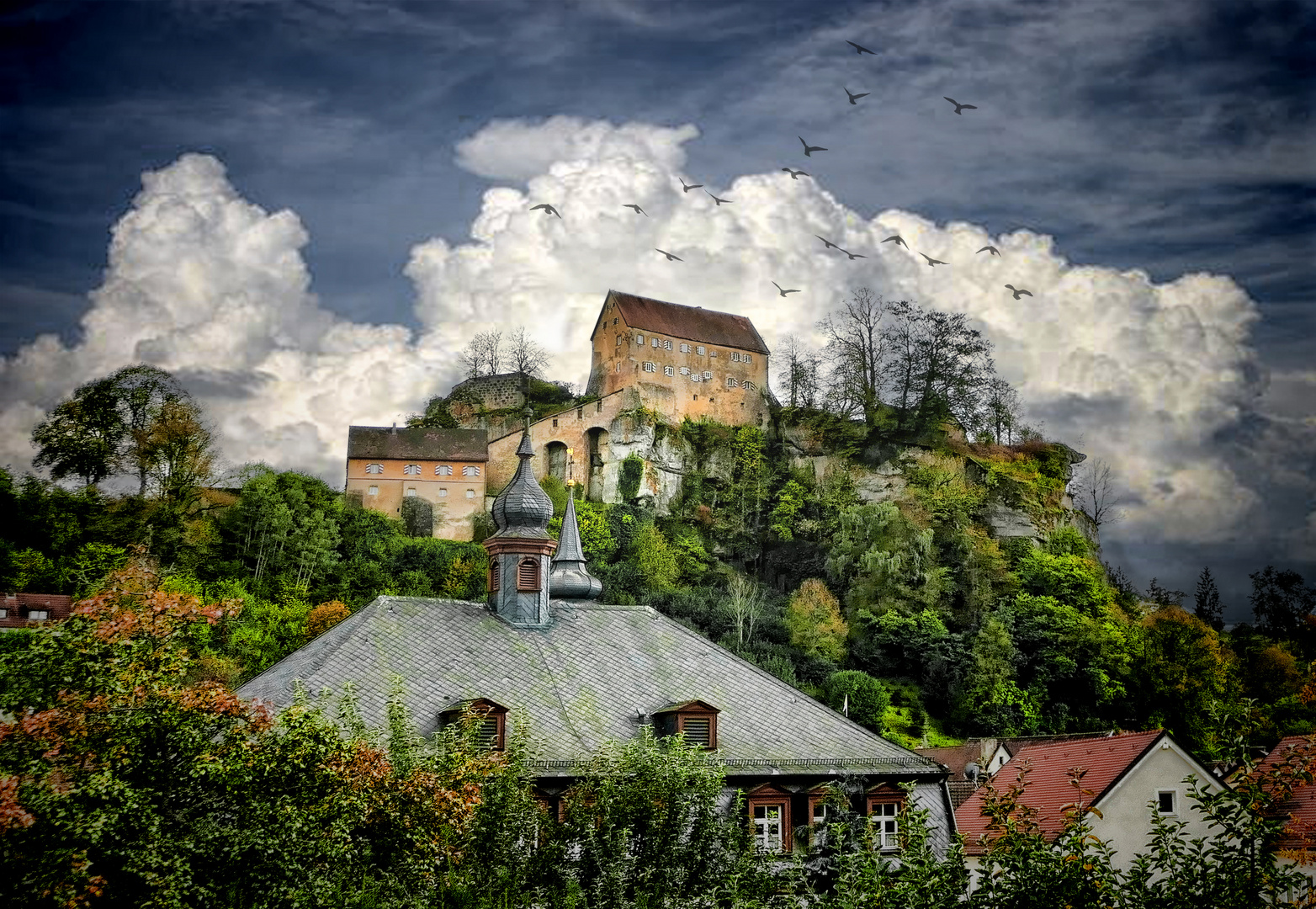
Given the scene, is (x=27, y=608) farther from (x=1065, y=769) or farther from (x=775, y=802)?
(x=1065, y=769)

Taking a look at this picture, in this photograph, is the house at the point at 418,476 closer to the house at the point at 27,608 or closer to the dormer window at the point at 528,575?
the house at the point at 27,608

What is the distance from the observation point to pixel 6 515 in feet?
229

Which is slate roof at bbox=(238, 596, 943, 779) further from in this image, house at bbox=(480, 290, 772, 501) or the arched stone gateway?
the arched stone gateway

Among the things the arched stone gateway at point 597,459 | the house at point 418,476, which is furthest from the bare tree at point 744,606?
the house at point 418,476

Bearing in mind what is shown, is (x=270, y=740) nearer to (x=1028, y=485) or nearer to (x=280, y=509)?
(x=280, y=509)

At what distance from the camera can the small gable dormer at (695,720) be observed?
30.3m

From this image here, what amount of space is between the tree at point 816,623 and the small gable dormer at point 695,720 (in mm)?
49703

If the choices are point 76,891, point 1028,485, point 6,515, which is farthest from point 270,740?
point 1028,485

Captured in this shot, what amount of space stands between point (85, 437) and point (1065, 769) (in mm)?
56780

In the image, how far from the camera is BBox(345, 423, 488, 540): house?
293ft

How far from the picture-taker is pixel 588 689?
3144 centimetres

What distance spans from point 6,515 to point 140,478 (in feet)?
23.2

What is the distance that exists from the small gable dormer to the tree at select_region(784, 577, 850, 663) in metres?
49.7

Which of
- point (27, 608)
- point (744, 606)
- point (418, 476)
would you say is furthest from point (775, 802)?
point (418, 476)
